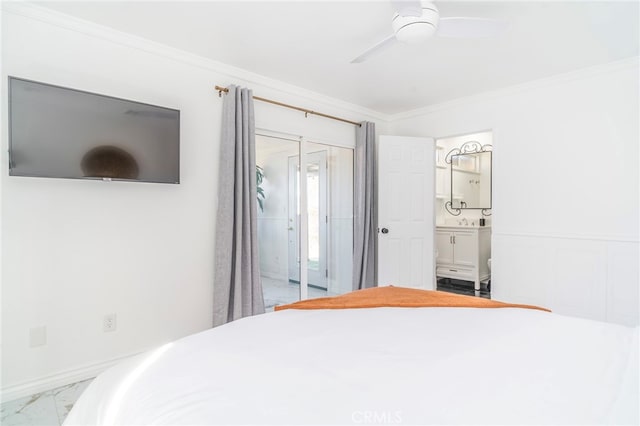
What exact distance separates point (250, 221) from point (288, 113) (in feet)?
→ 4.13

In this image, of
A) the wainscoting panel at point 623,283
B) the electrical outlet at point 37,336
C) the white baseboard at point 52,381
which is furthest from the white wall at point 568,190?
the electrical outlet at point 37,336

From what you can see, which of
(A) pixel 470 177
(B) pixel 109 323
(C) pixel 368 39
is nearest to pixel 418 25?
(C) pixel 368 39

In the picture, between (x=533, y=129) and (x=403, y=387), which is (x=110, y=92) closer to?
(x=403, y=387)

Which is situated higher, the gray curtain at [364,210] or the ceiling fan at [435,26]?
the ceiling fan at [435,26]

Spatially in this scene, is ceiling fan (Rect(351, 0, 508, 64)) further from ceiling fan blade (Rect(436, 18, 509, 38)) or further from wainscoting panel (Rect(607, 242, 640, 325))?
wainscoting panel (Rect(607, 242, 640, 325))

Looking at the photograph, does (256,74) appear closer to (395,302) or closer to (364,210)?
(364,210)

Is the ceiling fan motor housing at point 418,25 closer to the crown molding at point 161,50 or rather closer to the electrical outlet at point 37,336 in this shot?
the crown molding at point 161,50

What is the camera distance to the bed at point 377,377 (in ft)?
2.78

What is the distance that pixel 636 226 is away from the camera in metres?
2.90

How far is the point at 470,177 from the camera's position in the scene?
5.32 metres

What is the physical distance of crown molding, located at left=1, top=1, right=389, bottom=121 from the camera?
222 centimetres

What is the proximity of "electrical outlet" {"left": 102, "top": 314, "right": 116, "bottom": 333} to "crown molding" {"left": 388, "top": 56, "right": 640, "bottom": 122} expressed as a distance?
12.6ft

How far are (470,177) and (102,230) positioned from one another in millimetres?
4818

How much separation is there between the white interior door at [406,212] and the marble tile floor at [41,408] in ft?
10.2
